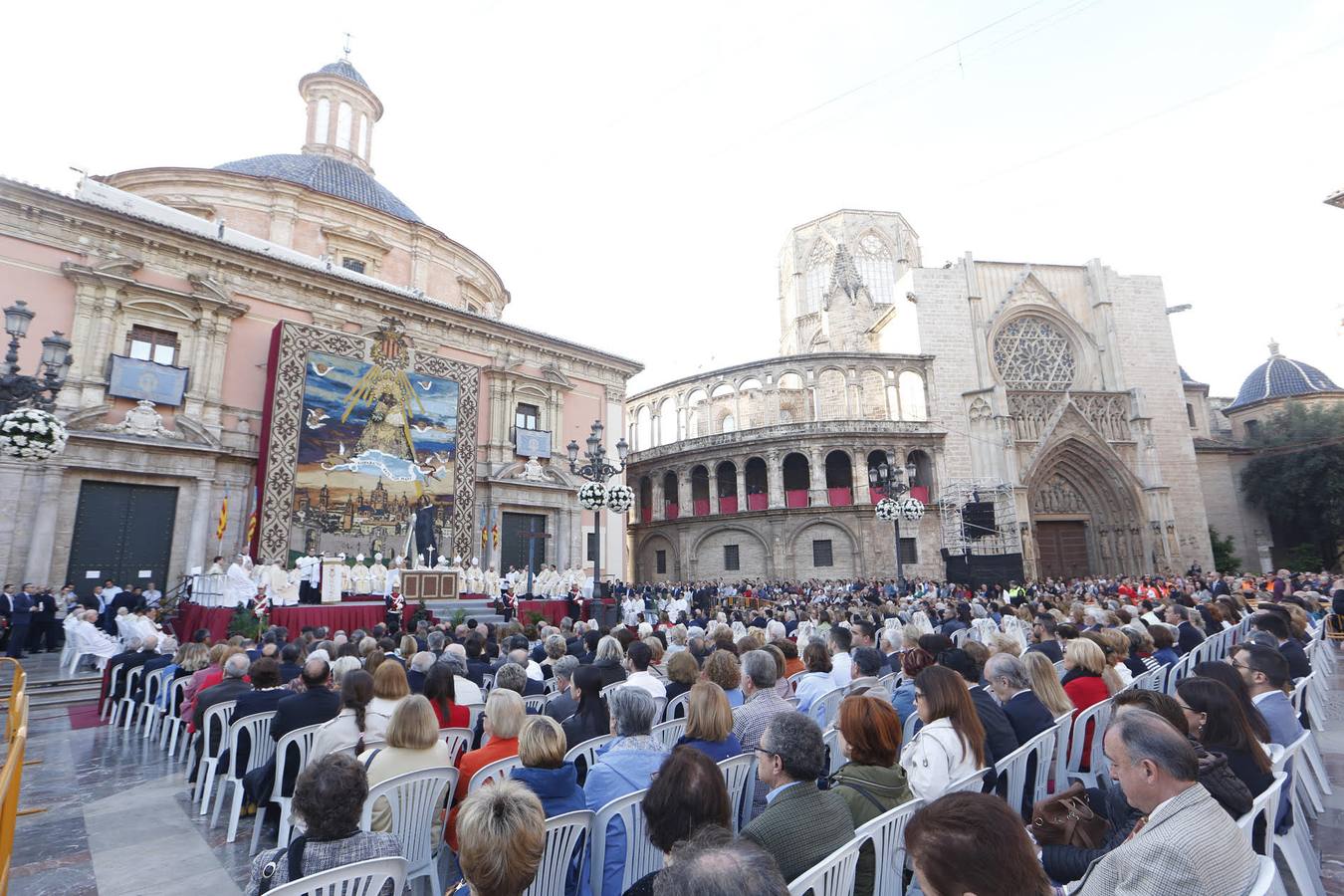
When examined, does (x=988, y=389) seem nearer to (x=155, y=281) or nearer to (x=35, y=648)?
(x=155, y=281)

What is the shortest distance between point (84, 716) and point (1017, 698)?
11823 mm

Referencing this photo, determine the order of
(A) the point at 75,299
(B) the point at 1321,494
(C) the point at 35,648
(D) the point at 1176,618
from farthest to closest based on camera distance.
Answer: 1. (B) the point at 1321,494
2. (A) the point at 75,299
3. (C) the point at 35,648
4. (D) the point at 1176,618

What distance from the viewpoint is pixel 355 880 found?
242cm

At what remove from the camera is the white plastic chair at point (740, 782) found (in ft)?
11.6

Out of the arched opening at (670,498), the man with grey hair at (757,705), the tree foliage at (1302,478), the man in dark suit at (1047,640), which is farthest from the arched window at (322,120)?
the tree foliage at (1302,478)

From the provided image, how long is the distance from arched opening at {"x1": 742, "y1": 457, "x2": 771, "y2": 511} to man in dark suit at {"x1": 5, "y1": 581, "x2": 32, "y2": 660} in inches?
1002

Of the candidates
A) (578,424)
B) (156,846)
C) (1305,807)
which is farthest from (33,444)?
(578,424)

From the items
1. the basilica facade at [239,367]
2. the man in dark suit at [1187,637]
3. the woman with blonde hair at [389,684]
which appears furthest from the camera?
the basilica facade at [239,367]

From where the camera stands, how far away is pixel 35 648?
12.7m

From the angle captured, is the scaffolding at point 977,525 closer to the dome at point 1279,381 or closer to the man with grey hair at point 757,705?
the dome at point 1279,381

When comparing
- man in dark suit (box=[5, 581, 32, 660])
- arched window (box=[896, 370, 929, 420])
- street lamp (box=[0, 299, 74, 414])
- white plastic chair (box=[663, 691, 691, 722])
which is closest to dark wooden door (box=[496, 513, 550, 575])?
man in dark suit (box=[5, 581, 32, 660])

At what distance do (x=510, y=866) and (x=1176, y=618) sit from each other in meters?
9.20

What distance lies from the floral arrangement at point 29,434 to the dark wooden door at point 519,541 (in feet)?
45.0

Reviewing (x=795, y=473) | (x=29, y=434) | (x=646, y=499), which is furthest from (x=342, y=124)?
(x=795, y=473)
